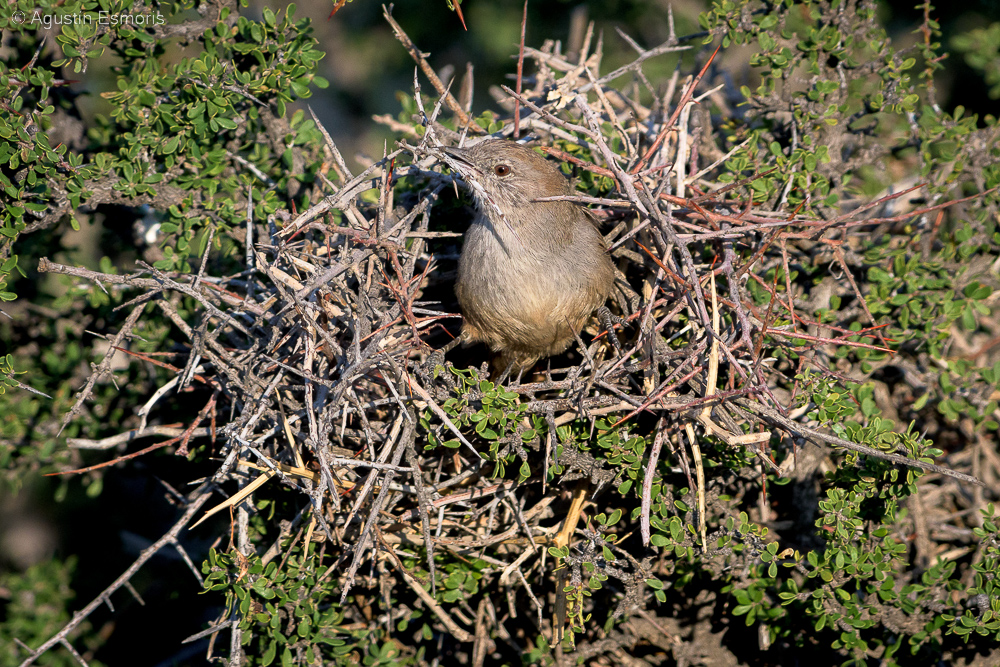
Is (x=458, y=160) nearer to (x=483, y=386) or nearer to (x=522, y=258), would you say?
(x=522, y=258)

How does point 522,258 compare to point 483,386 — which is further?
point 522,258

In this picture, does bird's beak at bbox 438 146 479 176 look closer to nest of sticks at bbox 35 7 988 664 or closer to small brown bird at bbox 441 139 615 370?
small brown bird at bbox 441 139 615 370

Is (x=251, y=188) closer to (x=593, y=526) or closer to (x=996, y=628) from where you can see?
(x=593, y=526)

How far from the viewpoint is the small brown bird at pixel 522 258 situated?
3.80 metres

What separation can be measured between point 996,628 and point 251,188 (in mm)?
3854

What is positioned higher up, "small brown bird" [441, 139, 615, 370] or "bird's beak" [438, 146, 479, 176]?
"bird's beak" [438, 146, 479, 176]

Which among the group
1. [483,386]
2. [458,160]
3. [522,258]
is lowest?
[483,386]

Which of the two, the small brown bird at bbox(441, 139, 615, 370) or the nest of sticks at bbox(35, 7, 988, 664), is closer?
the nest of sticks at bbox(35, 7, 988, 664)

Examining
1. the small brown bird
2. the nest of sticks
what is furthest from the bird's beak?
the nest of sticks

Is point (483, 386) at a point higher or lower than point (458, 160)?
lower

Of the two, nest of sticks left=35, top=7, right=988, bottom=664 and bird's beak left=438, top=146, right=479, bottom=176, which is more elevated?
bird's beak left=438, top=146, right=479, bottom=176

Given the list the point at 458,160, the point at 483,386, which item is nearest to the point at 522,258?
the point at 458,160

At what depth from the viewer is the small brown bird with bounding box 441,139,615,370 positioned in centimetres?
380

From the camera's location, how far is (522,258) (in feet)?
12.6
